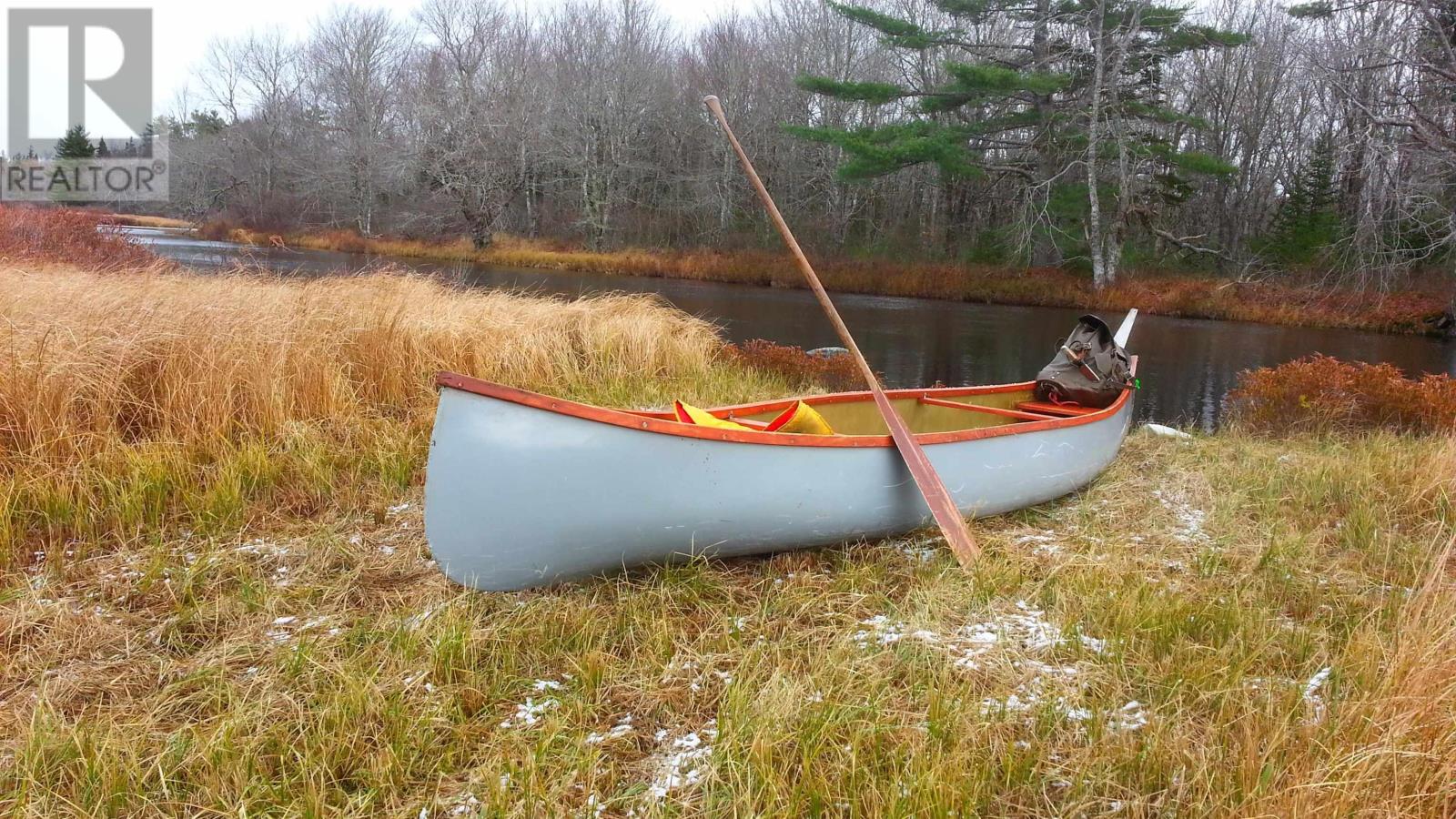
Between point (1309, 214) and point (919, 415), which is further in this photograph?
point (1309, 214)

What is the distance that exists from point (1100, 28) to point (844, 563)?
19.6m

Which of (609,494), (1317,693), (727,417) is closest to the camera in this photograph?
(1317,693)

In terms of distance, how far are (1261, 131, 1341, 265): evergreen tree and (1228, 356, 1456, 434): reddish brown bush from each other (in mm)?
17090

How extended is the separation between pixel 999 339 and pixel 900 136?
25.5 feet

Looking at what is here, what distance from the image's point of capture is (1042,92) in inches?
808

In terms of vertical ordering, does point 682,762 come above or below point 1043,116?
below

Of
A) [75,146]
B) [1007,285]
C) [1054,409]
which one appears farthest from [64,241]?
Answer: [75,146]

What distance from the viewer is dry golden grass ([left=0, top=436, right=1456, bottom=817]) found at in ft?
6.91

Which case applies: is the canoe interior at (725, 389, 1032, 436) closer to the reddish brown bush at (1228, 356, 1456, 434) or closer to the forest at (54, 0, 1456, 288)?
the reddish brown bush at (1228, 356, 1456, 434)

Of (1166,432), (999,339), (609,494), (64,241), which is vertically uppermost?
(64,241)

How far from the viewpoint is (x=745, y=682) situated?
2.63 metres

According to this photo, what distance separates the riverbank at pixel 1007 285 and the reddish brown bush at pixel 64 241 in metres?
3.23

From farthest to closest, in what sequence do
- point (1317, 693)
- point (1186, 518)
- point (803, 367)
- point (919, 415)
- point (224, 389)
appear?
point (803, 367), point (919, 415), point (224, 389), point (1186, 518), point (1317, 693)

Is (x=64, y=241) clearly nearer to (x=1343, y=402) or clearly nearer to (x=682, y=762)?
(x=682, y=762)
